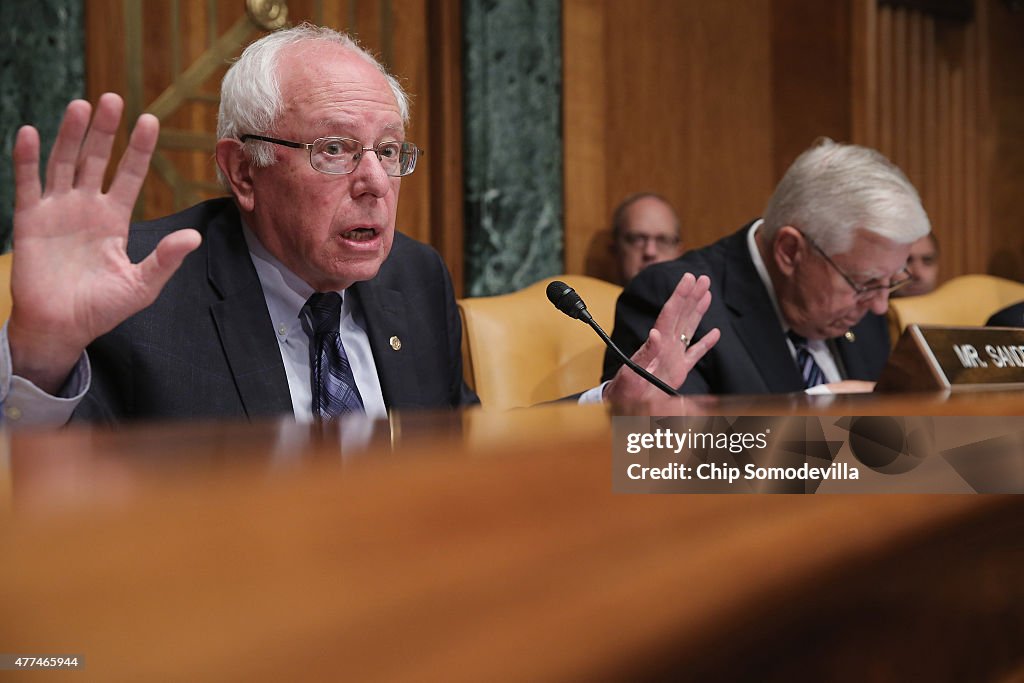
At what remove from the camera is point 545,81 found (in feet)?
11.7

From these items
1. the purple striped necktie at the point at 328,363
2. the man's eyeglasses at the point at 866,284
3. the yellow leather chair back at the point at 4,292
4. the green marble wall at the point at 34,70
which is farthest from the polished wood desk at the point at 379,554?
the green marble wall at the point at 34,70

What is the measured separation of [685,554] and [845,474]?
0.15 m

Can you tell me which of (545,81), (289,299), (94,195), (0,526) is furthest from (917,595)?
(545,81)

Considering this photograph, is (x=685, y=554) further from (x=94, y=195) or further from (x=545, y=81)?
(x=545, y=81)

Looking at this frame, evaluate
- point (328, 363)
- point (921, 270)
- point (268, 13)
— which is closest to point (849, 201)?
point (328, 363)

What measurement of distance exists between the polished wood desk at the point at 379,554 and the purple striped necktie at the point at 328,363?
1.19 meters

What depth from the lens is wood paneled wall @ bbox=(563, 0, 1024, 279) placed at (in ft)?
12.6

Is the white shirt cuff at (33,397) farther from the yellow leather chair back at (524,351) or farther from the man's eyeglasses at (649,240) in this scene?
the man's eyeglasses at (649,240)

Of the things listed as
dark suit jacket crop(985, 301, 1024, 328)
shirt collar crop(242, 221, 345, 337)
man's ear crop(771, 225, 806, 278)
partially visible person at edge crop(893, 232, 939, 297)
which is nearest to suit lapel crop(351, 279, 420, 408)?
shirt collar crop(242, 221, 345, 337)

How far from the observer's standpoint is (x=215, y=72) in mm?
2932

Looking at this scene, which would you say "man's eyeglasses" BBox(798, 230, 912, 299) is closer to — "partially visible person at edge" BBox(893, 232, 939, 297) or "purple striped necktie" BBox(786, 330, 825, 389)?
"purple striped necktie" BBox(786, 330, 825, 389)

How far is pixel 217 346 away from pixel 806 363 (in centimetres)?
143

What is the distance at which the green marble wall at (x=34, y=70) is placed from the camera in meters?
2.51

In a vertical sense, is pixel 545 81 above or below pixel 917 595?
above
